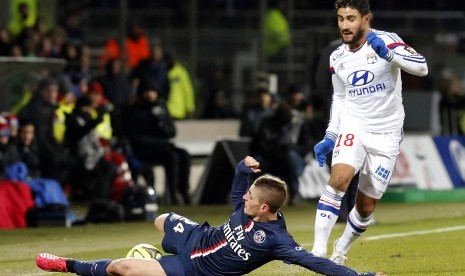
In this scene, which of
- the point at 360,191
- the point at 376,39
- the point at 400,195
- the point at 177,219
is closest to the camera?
the point at 177,219

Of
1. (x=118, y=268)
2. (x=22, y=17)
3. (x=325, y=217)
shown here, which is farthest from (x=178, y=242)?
(x=22, y=17)

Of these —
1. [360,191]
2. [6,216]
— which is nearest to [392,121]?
[360,191]

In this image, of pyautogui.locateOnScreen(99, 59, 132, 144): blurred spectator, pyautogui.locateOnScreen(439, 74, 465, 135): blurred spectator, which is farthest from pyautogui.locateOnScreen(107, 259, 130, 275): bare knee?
pyautogui.locateOnScreen(439, 74, 465, 135): blurred spectator

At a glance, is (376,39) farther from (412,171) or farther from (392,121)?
(412,171)

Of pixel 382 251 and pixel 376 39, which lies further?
pixel 382 251

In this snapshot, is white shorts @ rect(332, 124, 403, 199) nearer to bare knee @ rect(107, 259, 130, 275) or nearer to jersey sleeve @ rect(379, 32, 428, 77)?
jersey sleeve @ rect(379, 32, 428, 77)

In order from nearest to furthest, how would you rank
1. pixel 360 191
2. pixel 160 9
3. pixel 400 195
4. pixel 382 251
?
1. pixel 360 191
2. pixel 382 251
3. pixel 400 195
4. pixel 160 9

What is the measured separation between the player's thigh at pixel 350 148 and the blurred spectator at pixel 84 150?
7.49 m

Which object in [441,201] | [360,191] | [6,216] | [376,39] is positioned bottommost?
[441,201]

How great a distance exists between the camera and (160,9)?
27078 millimetres

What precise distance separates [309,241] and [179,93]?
9.34m

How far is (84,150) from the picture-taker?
18.7m

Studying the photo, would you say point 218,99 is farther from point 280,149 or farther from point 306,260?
point 306,260

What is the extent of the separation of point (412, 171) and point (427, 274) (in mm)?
11665
